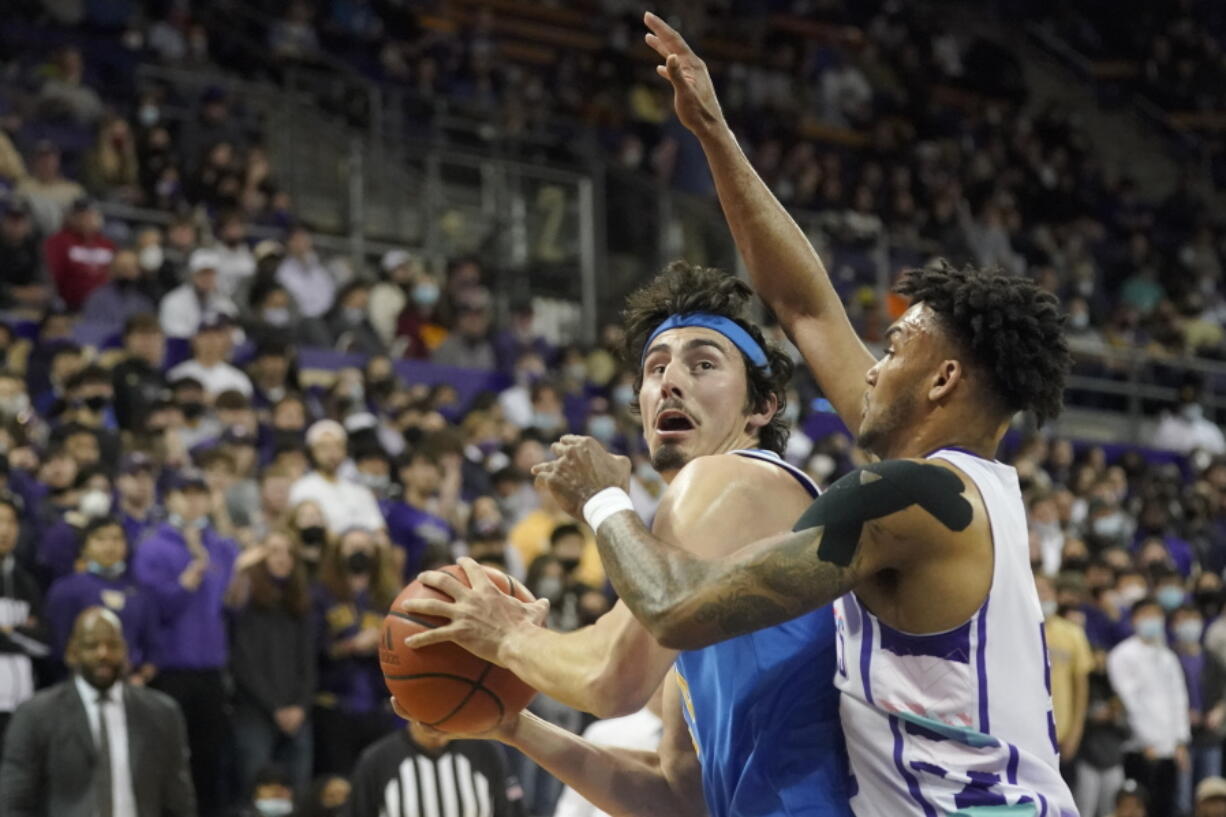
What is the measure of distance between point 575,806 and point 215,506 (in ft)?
11.1

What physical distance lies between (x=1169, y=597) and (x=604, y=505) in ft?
37.2

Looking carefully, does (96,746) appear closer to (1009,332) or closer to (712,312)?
(712,312)

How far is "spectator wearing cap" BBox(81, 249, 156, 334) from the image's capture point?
12375mm

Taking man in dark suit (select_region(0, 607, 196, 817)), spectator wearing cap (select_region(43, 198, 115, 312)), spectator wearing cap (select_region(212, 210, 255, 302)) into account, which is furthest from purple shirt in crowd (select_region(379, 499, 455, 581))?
spectator wearing cap (select_region(43, 198, 115, 312))

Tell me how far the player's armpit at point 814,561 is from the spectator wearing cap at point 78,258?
32.6 ft

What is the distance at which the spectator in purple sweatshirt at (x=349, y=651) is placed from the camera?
9.62 m

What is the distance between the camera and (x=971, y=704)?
11.5 feet

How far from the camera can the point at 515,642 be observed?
13.0ft

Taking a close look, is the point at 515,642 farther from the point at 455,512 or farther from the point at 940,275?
the point at 455,512

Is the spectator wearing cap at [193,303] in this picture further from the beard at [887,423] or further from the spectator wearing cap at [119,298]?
the beard at [887,423]

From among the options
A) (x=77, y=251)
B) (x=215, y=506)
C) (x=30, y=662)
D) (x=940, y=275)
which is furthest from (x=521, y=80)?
(x=940, y=275)

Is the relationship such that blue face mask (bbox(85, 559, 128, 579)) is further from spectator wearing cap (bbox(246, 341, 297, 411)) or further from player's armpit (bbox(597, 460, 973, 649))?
player's armpit (bbox(597, 460, 973, 649))

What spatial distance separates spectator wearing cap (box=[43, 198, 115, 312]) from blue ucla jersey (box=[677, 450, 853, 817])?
961 cm

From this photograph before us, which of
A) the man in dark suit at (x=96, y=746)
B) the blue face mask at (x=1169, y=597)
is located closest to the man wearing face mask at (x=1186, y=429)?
the blue face mask at (x=1169, y=597)
